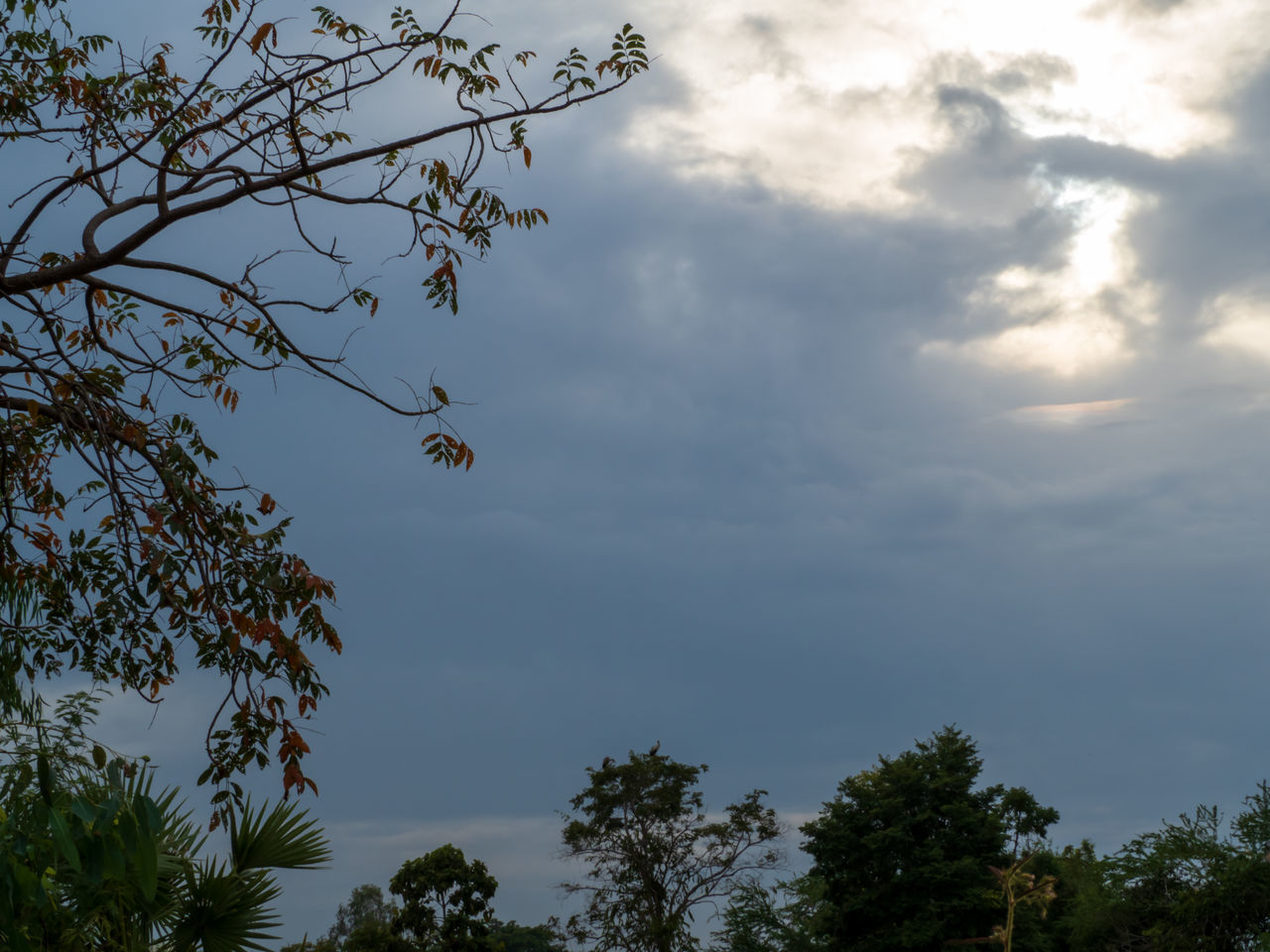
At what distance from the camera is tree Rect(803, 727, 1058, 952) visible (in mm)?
Answer: 29672

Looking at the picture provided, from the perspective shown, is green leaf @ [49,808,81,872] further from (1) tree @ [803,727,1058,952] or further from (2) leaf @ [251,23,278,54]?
(1) tree @ [803,727,1058,952]

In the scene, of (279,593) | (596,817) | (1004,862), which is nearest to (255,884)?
(279,593)

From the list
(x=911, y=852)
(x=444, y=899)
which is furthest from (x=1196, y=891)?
(x=444, y=899)

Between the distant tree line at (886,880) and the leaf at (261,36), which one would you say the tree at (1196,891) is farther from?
the leaf at (261,36)

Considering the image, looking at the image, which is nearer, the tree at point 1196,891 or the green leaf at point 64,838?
the green leaf at point 64,838

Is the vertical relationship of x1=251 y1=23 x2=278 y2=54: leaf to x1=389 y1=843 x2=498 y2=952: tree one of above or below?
above

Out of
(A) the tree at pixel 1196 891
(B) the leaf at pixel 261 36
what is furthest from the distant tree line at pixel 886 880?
(B) the leaf at pixel 261 36

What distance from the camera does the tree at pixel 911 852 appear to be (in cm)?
2967

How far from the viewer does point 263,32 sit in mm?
7094

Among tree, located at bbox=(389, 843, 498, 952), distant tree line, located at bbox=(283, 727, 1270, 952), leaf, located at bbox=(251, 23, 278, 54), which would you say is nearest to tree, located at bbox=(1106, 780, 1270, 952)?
distant tree line, located at bbox=(283, 727, 1270, 952)

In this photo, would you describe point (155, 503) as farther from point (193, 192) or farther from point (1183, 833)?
point (1183, 833)

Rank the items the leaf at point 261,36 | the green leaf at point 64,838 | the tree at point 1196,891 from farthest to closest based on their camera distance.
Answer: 1. the tree at point 1196,891
2. the leaf at point 261,36
3. the green leaf at point 64,838

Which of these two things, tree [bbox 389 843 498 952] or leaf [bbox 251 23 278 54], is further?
tree [bbox 389 843 498 952]

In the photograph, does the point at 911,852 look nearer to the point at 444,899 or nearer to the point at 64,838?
the point at 444,899
